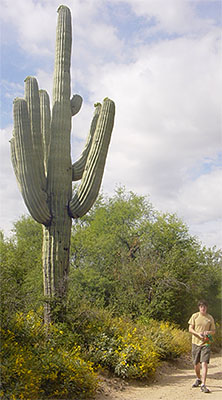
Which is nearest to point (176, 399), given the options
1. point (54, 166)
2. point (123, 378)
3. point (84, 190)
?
point (123, 378)

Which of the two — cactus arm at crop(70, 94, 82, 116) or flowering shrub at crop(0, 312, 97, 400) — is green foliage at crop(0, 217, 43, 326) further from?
cactus arm at crop(70, 94, 82, 116)

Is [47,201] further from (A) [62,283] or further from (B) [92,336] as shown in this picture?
(B) [92,336]

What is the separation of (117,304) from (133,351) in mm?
4684

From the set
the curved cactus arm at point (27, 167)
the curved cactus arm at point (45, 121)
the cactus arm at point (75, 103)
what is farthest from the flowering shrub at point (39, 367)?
the cactus arm at point (75, 103)

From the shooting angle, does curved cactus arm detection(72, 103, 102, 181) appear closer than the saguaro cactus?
No

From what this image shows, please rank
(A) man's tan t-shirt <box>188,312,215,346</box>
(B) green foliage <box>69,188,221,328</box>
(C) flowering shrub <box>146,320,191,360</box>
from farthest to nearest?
(B) green foliage <box>69,188,221,328</box> < (C) flowering shrub <box>146,320,191,360</box> < (A) man's tan t-shirt <box>188,312,215,346</box>

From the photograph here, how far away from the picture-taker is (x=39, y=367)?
5.66 metres

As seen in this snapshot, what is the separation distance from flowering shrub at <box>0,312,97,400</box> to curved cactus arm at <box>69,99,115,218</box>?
3088 millimetres

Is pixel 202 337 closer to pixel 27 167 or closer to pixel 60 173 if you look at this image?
pixel 60 173

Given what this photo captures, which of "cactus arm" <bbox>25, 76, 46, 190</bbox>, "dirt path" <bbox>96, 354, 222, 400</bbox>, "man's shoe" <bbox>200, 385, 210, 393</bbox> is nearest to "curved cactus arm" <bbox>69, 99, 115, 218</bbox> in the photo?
"cactus arm" <bbox>25, 76, 46, 190</bbox>

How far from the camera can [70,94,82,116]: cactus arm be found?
10062 mm

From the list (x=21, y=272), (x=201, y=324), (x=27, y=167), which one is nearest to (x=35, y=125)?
(x=27, y=167)

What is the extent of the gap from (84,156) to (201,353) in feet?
18.4

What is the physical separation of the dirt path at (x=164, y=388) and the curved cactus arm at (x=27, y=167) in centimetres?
390
